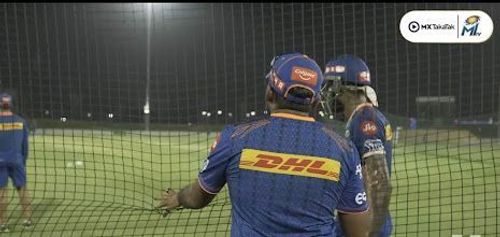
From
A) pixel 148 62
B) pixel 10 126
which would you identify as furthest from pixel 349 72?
pixel 148 62

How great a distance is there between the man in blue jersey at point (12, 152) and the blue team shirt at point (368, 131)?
16.6 feet

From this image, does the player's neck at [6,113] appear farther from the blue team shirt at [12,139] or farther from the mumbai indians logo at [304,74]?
the mumbai indians logo at [304,74]

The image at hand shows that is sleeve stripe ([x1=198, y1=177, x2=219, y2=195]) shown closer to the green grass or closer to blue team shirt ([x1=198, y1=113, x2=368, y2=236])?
blue team shirt ([x1=198, y1=113, x2=368, y2=236])

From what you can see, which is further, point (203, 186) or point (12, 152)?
point (12, 152)

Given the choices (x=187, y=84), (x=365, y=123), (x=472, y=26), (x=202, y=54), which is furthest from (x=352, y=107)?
(x=187, y=84)

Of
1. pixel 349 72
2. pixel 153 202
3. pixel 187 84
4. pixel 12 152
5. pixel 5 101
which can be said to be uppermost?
pixel 349 72

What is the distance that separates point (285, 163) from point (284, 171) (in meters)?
0.03

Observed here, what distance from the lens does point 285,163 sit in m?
2.11

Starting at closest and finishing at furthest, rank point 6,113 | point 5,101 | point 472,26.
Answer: point 472,26 → point 5,101 → point 6,113

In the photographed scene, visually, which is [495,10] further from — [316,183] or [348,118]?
[316,183]

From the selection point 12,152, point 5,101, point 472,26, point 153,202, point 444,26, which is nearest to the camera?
point 444,26

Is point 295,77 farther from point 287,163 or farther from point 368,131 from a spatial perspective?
point 368,131

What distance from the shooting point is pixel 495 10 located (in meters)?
7.01

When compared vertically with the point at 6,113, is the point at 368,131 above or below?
above
